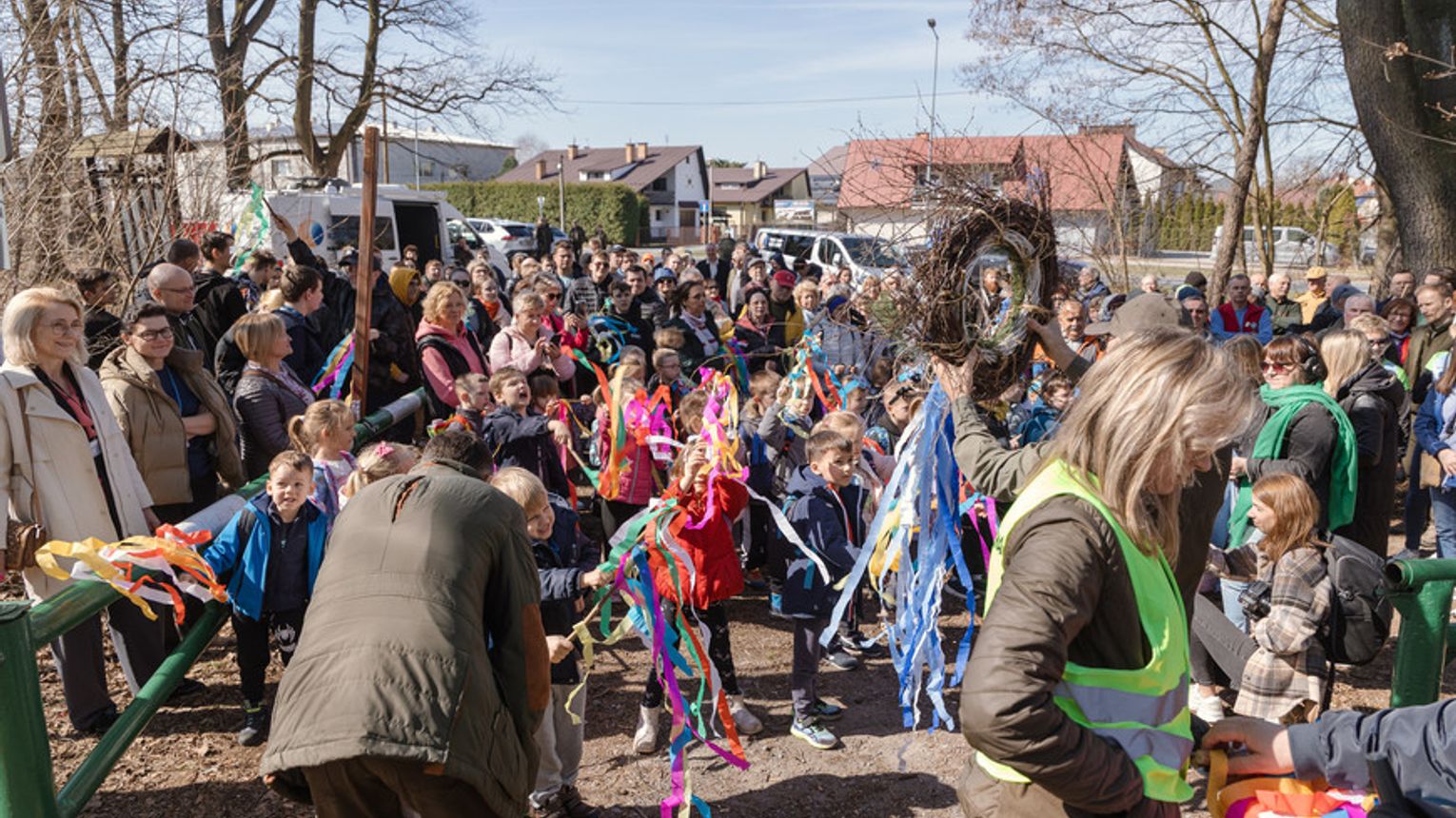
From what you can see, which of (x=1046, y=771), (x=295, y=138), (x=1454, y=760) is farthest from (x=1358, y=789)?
(x=295, y=138)

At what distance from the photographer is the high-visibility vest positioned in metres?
1.95

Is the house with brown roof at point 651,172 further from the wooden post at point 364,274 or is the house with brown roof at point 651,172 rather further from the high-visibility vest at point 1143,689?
the high-visibility vest at point 1143,689

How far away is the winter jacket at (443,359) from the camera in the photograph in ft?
22.3

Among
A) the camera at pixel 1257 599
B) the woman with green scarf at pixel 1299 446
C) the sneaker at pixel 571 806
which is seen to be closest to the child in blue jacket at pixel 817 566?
the sneaker at pixel 571 806

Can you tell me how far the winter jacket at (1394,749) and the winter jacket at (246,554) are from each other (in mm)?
3814

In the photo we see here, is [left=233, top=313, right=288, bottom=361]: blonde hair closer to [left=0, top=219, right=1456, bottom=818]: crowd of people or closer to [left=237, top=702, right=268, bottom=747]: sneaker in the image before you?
[left=0, top=219, right=1456, bottom=818]: crowd of people

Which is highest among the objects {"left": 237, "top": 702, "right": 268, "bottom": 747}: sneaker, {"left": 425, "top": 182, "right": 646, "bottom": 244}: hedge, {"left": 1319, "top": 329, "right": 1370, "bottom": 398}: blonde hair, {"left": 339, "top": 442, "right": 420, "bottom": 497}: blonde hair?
{"left": 425, "top": 182, "right": 646, "bottom": 244}: hedge

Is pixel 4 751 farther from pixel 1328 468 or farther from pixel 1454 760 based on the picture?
pixel 1328 468

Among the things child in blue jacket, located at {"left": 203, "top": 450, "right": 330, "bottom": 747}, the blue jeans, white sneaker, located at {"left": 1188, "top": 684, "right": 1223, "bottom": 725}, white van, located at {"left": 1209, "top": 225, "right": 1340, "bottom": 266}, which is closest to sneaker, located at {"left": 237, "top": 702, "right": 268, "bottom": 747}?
child in blue jacket, located at {"left": 203, "top": 450, "right": 330, "bottom": 747}

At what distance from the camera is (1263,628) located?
14.7 ft

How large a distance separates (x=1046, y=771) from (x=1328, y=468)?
4.20 meters

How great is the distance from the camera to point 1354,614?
14.3 feet

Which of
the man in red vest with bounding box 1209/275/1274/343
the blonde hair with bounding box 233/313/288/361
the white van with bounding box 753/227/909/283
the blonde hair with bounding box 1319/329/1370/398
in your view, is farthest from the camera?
the white van with bounding box 753/227/909/283

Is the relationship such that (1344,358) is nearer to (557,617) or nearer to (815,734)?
(815,734)
